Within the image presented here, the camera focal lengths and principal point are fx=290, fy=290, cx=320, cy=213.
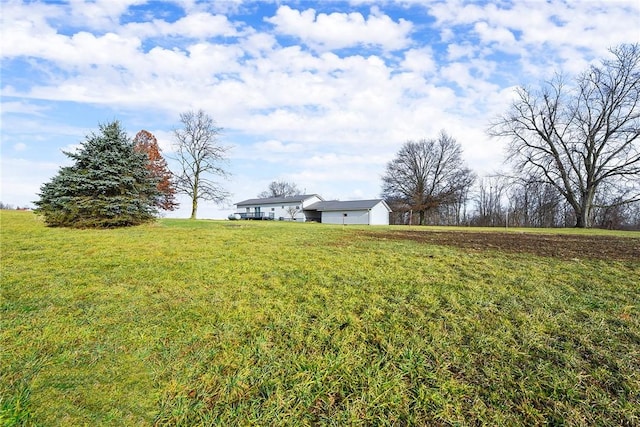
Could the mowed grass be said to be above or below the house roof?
below

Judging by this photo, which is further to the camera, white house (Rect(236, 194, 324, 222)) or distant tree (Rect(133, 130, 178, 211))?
white house (Rect(236, 194, 324, 222))

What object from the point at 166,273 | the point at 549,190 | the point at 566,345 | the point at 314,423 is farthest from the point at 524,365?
the point at 549,190

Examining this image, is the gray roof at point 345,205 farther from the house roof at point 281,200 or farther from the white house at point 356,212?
the house roof at point 281,200

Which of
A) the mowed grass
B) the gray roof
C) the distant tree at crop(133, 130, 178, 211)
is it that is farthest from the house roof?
the mowed grass

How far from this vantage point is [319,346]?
114 inches

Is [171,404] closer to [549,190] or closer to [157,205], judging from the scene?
[157,205]

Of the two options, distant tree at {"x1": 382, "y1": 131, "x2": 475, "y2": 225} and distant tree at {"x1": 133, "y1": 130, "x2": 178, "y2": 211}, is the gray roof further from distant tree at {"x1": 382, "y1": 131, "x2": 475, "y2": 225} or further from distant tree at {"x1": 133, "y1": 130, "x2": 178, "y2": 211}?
distant tree at {"x1": 133, "y1": 130, "x2": 178, "y2": 211}

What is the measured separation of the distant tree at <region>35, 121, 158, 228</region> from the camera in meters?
11.5

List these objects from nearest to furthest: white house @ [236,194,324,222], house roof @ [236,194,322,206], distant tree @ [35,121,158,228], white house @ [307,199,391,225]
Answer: distant tree @ [35,121,158,228]
white house @ [307,199,391,225]
white house @ [236,194,324,222]
house roof @ [236,194,322,206]

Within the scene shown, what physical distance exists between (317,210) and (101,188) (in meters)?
35.1

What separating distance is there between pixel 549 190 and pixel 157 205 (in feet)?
133

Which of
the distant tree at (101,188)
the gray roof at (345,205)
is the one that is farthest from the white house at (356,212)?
the distant tree at (101,188)

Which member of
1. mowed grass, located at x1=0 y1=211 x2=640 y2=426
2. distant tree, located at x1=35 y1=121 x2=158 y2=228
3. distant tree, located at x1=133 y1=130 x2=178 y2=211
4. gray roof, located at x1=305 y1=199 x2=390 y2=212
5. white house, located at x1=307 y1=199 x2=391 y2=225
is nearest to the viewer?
mowed grass, located at x1=0 y1=211 x2=640 y2=426

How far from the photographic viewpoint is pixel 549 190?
3434 centimetres
